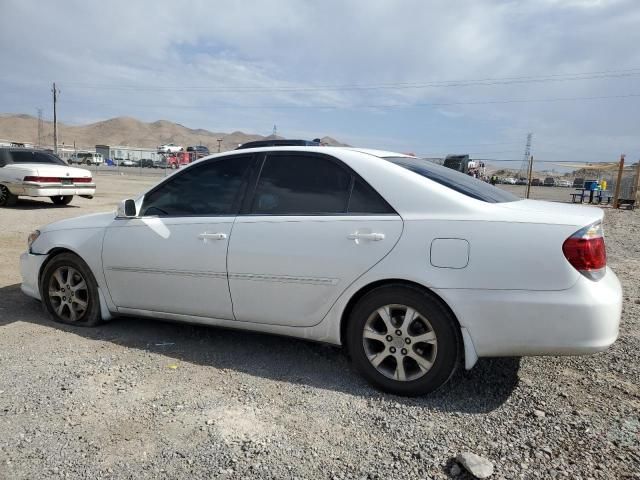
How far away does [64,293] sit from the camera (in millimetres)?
4395

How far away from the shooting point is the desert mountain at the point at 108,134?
5703 inches

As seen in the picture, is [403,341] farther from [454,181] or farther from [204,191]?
[204,191]

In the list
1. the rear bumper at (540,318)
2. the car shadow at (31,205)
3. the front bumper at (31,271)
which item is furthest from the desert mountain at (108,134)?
the rear bumper at (540,318)

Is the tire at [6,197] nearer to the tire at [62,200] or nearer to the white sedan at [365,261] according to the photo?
the tire at [62,200]

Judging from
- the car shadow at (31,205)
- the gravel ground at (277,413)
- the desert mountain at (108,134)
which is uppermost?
the desert mountain at (108,134)

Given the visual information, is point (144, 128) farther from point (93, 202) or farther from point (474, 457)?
point (474, 457)

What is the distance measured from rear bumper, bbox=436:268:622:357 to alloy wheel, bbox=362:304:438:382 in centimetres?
24

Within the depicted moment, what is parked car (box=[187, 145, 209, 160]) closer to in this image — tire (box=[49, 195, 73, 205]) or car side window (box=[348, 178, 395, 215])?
tire (box=[49, 195, 73, 205])

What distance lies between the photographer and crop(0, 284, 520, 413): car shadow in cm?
316

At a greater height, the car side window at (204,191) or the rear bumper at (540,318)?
the car side window at (204,191)

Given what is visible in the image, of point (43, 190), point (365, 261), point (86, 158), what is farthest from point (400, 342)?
point (86, 158)

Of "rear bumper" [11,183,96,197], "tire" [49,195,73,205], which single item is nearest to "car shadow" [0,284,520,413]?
"rear bumper" [11,183,96,197]

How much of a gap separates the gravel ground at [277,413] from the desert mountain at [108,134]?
437 ft

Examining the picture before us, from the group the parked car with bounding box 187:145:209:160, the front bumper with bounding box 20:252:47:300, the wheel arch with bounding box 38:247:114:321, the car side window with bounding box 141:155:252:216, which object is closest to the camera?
the car side window with bounding box 141:155:252:216
